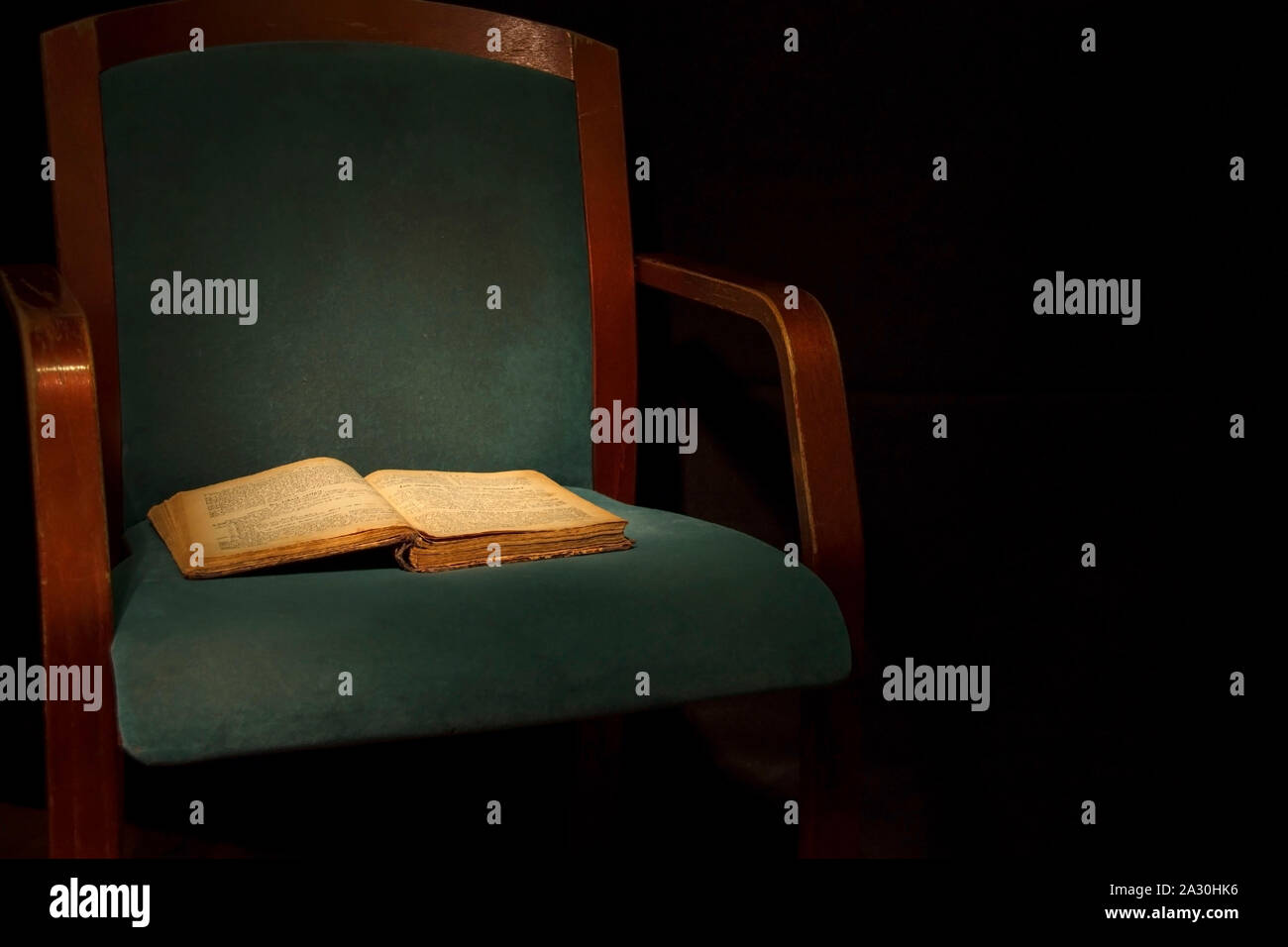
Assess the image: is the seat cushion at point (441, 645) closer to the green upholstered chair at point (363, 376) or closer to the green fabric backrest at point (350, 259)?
the green upholstered chair at point (363, 376)

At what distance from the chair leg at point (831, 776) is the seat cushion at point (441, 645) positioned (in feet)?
0.25

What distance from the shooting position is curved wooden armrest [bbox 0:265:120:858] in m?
0.79

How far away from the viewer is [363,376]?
4.13ft

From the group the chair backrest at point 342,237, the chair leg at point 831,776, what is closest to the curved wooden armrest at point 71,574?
the chair backrest at point 342,237

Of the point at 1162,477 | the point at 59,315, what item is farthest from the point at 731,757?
the point at 59,315

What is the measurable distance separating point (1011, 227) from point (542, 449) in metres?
0.58

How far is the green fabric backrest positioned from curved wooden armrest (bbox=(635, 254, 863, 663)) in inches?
14.4

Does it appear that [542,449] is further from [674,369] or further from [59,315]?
[59,315]

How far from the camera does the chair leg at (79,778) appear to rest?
80 centimetres

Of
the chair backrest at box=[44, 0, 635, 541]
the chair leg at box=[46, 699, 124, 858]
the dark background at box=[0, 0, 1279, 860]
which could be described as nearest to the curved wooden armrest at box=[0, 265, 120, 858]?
the chair leg at box=[46, 699, 124, 858]

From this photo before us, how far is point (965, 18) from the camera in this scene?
133cm
